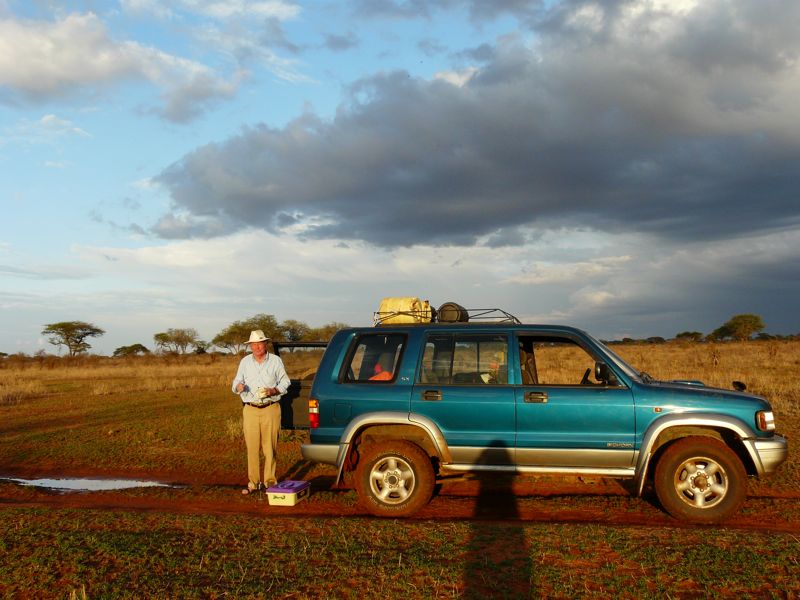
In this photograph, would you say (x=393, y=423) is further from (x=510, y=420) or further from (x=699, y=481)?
(x=699, y=481)

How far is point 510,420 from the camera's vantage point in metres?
6.65

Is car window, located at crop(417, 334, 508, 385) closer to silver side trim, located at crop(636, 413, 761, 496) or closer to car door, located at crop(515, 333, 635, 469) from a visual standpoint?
car door, located at crop(515, 333, 635, 469)

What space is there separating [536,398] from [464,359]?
2.84 ft

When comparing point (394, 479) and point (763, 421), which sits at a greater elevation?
point (763, 421)

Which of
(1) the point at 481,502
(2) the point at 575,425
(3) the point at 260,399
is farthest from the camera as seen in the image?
(3) the point at 260,399

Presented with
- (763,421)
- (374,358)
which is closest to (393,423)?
(374,358)

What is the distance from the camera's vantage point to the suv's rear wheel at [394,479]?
6.77m

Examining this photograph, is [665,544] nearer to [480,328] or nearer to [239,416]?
[480,328]

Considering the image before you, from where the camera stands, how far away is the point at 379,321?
7.87 meters

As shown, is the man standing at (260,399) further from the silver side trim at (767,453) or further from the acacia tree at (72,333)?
the acacia tree at (72,333)

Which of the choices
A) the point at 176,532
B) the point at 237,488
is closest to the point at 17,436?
the point at 237,488

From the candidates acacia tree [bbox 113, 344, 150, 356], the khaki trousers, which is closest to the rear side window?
the khaki trousers

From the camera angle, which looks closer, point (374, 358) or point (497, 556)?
point (497, 556)

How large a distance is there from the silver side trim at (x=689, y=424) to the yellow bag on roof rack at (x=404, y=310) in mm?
2858
